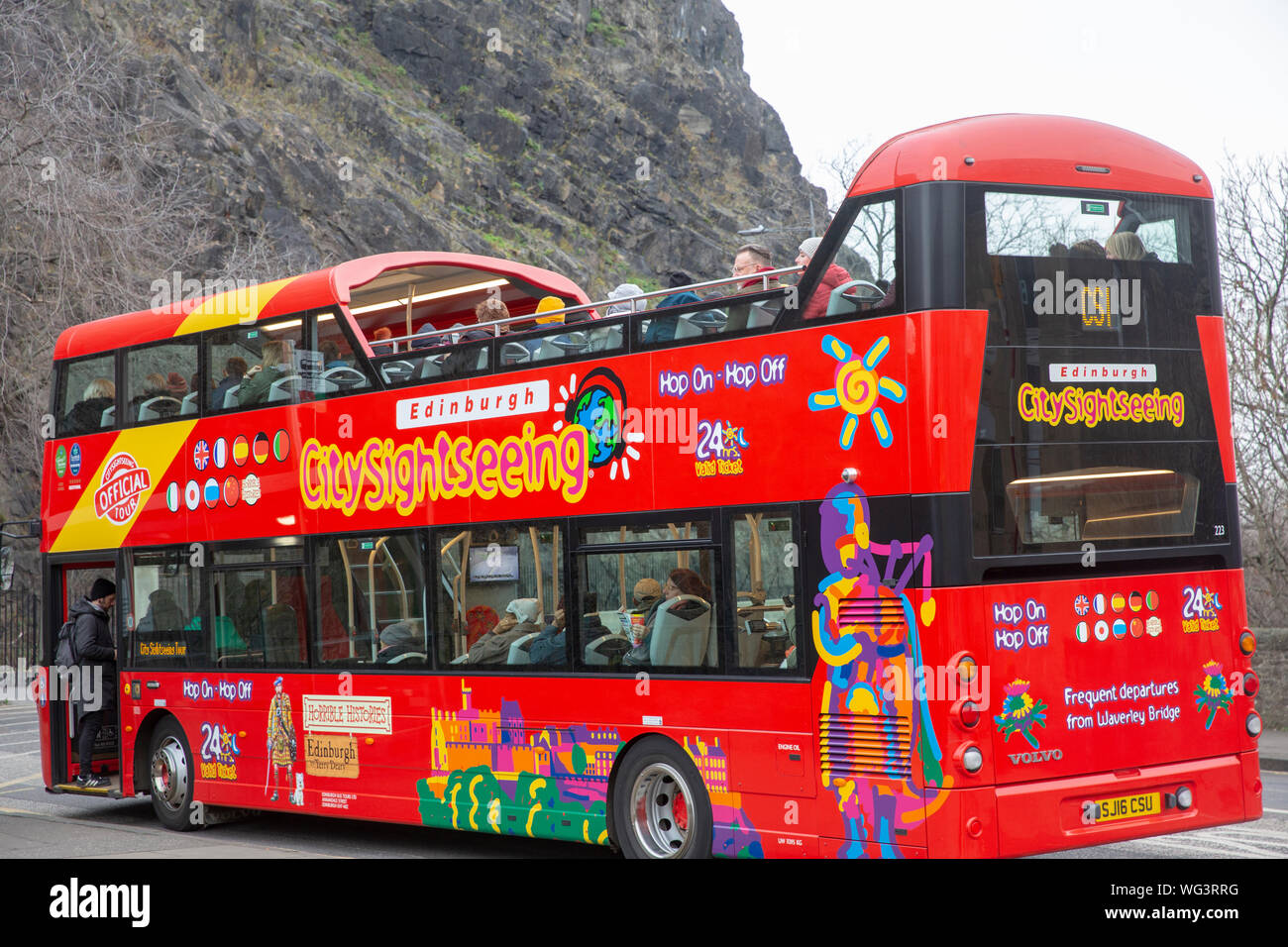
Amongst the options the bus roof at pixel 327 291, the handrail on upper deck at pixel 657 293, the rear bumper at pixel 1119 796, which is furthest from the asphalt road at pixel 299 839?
the bus roof at pixel 327 291

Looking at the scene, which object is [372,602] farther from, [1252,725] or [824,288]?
[1252,725]

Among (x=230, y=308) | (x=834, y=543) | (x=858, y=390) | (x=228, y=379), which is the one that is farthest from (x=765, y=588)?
(x=230, y=308)

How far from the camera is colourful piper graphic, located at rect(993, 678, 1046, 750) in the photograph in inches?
275

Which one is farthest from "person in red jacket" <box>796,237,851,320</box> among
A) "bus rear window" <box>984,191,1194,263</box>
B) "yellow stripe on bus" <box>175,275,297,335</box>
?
"yellow stripe on bus" <box>175,275,297,335</box>

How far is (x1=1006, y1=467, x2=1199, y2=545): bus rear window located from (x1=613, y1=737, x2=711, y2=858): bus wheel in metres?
Answer: 2.55

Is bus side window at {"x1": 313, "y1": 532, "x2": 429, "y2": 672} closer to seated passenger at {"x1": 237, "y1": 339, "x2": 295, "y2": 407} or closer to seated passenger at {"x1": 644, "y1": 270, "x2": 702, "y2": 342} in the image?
seated passenger at {"x1": 237, "y1": 339, "x2": 295, "y2": 407}

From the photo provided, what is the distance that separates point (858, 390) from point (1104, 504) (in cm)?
147

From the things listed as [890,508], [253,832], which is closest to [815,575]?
[890,508]

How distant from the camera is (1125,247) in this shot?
7.60m

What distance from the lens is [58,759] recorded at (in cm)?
1318

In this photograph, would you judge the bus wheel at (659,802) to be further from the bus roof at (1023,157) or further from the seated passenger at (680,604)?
the bus roof at (1023,157)
